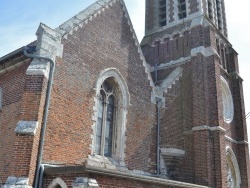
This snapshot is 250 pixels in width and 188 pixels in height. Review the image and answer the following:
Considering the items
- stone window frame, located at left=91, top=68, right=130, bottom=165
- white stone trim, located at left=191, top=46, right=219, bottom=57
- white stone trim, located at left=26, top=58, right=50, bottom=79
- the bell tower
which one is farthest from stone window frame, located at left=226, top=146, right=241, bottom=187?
white stone trim, located at left=26, top=58, right=50, bottom=79

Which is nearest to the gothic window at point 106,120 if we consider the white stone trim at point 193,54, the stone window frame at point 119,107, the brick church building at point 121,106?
the brick church building at point 121,106

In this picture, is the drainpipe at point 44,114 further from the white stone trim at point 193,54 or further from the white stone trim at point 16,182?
the white stone trim at point 193,54

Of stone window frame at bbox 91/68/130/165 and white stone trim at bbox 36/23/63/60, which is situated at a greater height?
white stone trim at bbox 36/23/63/60

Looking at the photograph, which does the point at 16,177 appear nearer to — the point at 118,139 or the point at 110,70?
the point at 118,139

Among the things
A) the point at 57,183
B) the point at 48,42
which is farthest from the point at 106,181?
the point at 48,42

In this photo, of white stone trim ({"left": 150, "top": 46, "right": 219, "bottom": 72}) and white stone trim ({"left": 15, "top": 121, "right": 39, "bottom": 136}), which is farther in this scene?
white stone trim ({"left": 150, "top": 46, "right": 219, "bottom": 72})

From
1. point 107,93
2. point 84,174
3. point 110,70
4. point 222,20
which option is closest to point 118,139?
point 107,93

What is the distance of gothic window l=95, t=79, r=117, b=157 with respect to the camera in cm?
1184

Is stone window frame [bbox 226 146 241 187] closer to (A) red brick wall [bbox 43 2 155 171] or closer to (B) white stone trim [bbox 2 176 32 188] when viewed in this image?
(A) red brick wall [bbox 43 2 155 171]

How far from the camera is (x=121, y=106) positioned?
12.9m

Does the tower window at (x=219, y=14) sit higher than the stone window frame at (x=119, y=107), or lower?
higher

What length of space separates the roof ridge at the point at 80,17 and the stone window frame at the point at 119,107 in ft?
6.72

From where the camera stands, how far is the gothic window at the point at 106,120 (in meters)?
11.8

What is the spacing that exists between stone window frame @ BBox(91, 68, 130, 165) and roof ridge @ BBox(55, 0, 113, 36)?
6.72 ft
